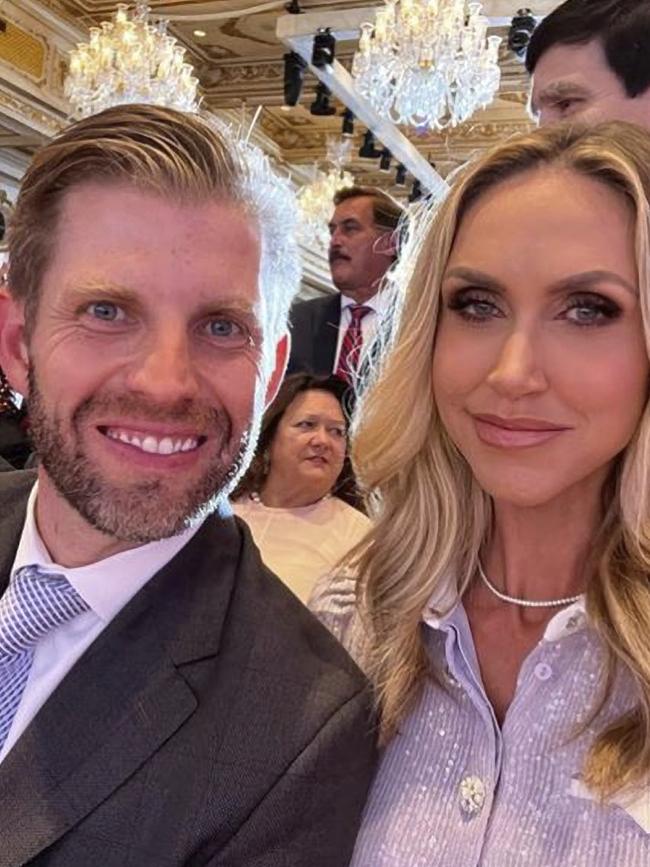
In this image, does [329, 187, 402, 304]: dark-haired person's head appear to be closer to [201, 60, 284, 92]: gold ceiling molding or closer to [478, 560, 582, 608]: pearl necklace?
[478, 560, 582, 608]: pearl necklace

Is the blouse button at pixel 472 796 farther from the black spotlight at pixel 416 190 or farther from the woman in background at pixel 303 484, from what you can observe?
the black spotlight at pixel 416 190

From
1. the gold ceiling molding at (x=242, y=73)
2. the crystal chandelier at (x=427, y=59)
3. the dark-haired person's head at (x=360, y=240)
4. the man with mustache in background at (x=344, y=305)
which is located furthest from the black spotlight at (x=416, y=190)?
the man with mustache in background at (x=344, y=305)

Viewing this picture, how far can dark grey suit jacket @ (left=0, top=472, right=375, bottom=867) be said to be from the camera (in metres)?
1.05

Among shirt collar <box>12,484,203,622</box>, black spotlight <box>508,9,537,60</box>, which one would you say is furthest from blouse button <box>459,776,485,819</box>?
black spotlight <box>508,9,537,60</box>

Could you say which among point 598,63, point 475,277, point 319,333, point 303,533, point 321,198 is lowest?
point 303,533

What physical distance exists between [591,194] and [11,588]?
2.84ft

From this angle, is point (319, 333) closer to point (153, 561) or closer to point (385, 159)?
point (153, 561)

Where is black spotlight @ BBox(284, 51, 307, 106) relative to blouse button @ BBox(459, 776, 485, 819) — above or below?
above

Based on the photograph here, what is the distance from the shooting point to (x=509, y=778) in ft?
3.91

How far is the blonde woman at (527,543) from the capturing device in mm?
1177

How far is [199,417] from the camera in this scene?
118 centimetres

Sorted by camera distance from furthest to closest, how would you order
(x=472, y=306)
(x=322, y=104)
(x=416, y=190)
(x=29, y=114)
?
(x=416, y=190)
(x=29, y=114)
(x=322, y=104)
(x=472, y=306)

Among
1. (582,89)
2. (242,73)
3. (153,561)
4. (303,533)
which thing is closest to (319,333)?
(303,533)

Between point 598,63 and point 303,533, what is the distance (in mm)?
1593
